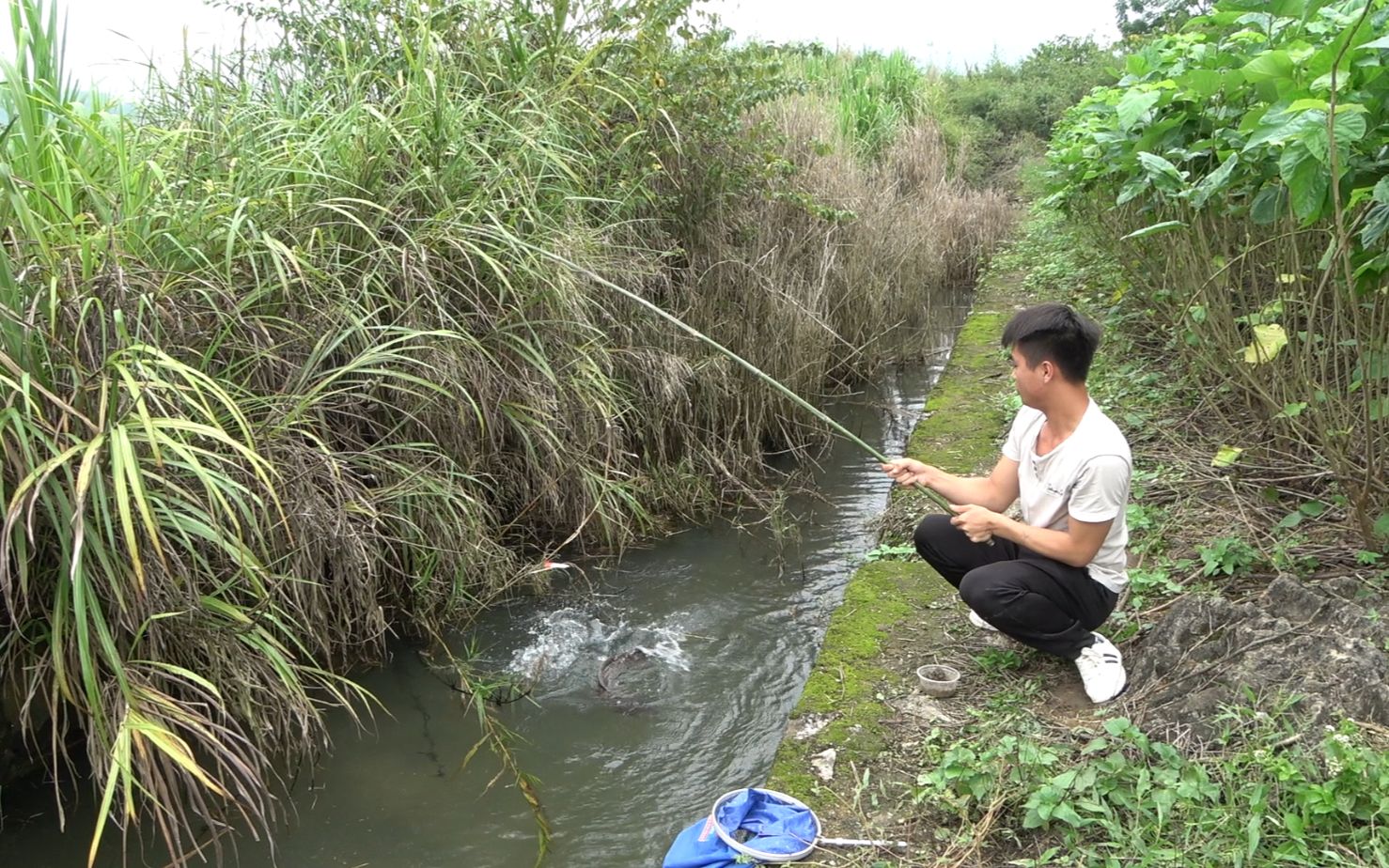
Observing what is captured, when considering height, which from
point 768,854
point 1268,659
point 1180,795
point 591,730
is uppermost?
point 1268,659

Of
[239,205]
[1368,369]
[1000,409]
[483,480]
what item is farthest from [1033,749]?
[1000,409]

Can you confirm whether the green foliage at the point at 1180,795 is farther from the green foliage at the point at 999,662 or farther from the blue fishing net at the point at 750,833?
the green foliage at the point at 999,662

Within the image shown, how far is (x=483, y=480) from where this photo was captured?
433 cm

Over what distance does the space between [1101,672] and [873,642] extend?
0.74 m

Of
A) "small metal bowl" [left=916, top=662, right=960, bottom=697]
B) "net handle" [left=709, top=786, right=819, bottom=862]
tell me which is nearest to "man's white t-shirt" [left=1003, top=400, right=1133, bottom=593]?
"small metal bowl" [left=916, top=662, right=960, bottom=697]

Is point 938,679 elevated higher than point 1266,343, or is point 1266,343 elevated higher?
point 1266,343

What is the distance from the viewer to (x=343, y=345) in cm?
374

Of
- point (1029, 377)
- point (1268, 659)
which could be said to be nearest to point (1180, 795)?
point (1268, 659)

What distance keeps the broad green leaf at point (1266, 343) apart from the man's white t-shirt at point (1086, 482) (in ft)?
2.28

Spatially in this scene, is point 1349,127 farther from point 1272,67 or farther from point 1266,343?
point 1266,343

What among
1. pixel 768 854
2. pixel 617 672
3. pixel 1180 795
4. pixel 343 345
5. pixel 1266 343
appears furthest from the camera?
pixel 617 672

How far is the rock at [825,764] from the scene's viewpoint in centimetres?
265

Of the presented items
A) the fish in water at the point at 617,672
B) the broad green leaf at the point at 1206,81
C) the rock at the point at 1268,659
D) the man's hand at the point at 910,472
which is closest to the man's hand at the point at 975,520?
the man's hand at the point at 910,472

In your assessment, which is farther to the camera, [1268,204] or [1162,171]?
[1162,171]
